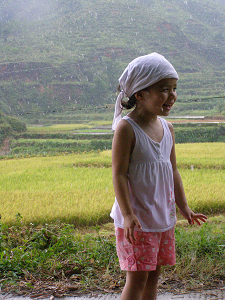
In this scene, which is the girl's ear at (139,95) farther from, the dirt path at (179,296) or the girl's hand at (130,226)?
the dirt path at (179,296)

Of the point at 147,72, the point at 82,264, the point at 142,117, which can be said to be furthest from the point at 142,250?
the point at 82,264

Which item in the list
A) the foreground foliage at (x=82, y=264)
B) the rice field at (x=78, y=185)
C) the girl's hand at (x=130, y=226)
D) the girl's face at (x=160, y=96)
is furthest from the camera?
the rice field at (x=78, y=185)

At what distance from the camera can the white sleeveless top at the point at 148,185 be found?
1178 mm

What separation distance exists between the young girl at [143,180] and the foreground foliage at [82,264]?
696mm

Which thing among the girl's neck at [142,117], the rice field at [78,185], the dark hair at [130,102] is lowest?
the rice field at [78,185]

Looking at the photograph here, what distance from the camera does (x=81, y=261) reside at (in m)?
2.01

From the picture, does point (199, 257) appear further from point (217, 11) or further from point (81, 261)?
point (217, 11)

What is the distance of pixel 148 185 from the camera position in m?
1.18

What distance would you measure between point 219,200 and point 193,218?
1537mm

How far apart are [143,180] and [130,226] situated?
0.59 feet

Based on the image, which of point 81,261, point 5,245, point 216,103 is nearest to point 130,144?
point 81,261

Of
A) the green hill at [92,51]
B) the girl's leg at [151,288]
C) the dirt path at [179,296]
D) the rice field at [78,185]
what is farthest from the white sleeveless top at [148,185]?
the green hill at [92,51]

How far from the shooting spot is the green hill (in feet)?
11.3

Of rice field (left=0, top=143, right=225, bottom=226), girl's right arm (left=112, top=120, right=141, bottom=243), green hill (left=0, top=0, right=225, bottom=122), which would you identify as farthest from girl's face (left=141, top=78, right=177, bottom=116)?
green hill (left=0, top=0, right=225, bottom=122)
